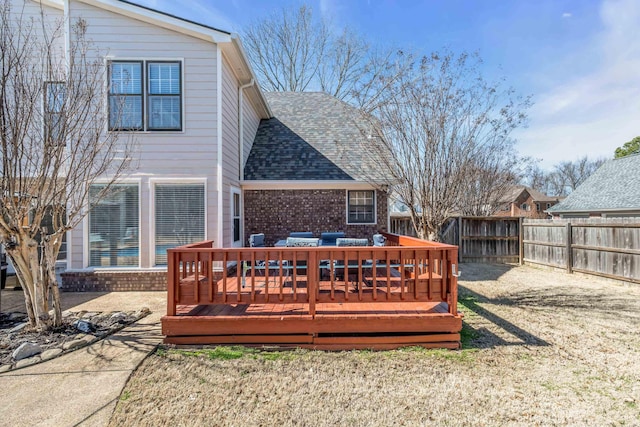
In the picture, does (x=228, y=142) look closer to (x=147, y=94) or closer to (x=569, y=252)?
(x=147, y=94)

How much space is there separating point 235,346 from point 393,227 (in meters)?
9.14

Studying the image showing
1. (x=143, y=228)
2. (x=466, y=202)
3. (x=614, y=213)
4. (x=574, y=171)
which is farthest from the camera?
(x=574, y=171)

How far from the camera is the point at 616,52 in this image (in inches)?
428

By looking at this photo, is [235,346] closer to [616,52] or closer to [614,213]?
[616,52]

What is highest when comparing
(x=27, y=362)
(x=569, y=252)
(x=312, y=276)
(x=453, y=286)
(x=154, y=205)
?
(x=154, y=205)

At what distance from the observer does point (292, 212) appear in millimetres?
9148

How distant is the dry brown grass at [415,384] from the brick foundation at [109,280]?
3.57 m

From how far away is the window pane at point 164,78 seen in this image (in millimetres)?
6898

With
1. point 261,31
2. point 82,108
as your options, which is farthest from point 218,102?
point 261,31

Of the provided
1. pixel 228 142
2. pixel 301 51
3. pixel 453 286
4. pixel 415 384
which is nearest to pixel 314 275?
pixel 415 384

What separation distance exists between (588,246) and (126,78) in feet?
40.5

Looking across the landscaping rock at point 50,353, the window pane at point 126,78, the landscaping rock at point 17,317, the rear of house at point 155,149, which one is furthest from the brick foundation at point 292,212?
the landscaping rock at point 50,353

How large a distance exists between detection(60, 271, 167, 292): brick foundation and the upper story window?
3.12 m

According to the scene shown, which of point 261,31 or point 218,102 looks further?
point 261,31
